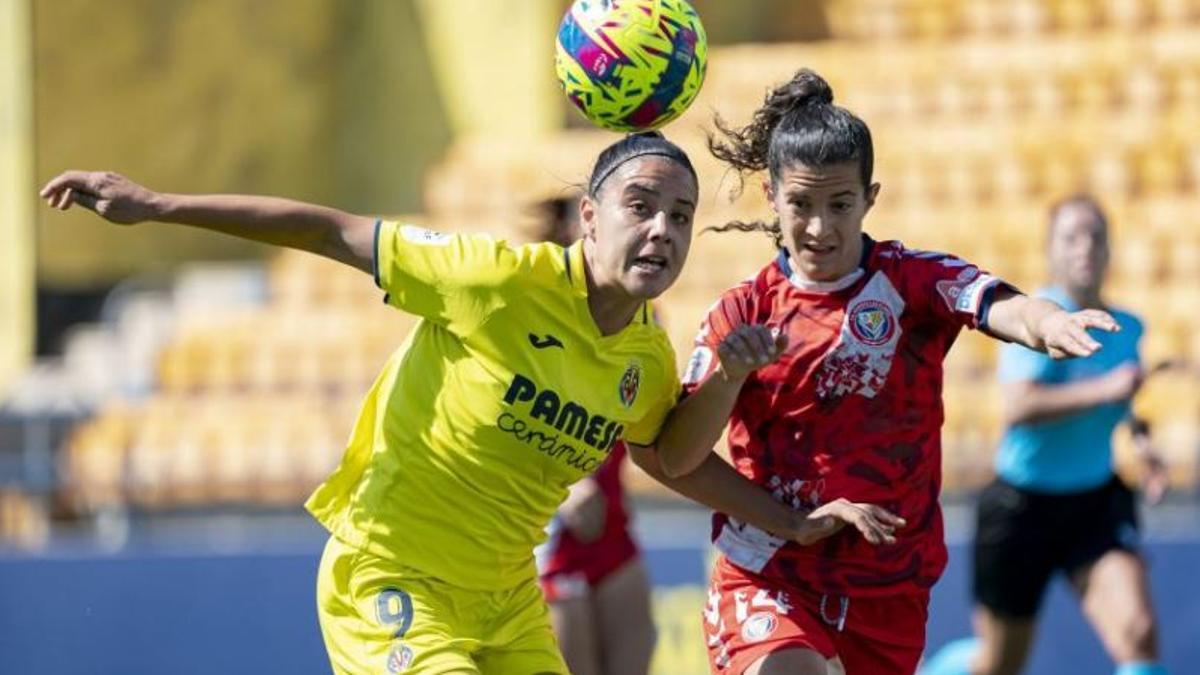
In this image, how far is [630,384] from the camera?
527cm

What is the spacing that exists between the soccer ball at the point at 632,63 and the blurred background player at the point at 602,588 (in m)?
1.90

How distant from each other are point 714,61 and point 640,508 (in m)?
4.58

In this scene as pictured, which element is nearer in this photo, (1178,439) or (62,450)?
(1178,439)

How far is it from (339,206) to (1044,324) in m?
13.5

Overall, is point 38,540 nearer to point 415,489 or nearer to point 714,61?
point 714,61

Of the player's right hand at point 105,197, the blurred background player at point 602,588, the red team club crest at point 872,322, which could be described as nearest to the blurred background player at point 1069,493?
the blurred background player at point 602,588

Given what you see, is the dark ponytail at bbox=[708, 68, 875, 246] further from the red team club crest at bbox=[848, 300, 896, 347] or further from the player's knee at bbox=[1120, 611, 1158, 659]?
the player's knee at bbox=[1120, 611, 1158, 659]

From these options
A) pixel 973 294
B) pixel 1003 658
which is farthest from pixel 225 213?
pixel 1003 658

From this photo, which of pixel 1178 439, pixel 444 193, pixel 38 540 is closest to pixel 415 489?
pixel 1178 439

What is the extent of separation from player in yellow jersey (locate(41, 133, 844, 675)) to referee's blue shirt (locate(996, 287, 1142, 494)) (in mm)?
2780

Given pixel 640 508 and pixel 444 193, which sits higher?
pixel 444 193

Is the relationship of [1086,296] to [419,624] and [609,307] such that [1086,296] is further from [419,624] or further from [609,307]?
[419,624]

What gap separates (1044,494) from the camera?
7.89m

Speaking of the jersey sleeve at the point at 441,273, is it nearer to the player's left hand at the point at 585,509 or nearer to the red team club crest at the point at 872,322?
the red team club crest at the point at 872,322
